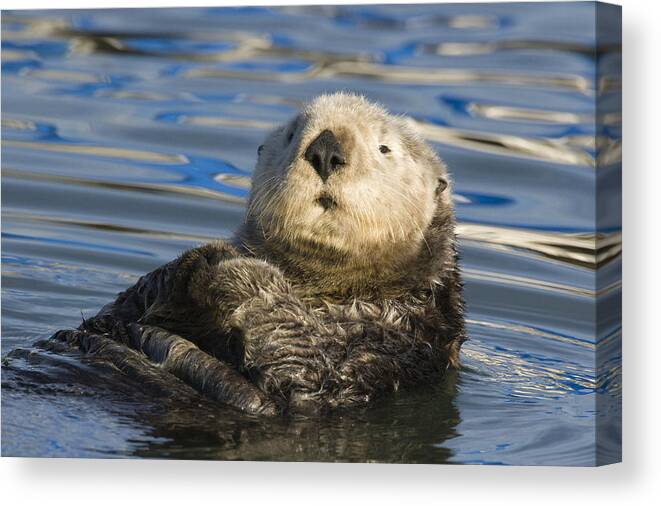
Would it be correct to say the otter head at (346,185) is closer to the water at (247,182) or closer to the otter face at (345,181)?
the otter face at (345,181)

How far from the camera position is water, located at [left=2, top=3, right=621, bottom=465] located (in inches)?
208

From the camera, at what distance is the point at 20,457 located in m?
5.63

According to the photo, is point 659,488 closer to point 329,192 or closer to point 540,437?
point 540,437

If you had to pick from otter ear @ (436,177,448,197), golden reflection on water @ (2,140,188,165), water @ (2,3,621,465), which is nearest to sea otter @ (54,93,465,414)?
otter ear @ (436,177,448,197)

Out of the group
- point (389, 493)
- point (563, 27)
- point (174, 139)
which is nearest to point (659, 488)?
point (389, 493)

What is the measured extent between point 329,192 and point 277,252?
550 mm

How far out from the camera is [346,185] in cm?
517

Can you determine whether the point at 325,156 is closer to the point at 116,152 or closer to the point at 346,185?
the point at 346,185

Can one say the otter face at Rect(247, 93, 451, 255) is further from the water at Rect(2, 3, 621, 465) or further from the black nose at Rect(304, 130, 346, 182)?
the water at Rect(2, 3, 621, 465)

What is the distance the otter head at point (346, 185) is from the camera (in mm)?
5188

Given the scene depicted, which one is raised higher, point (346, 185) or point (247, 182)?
point (346, 185)

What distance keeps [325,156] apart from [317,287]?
2.30 feet

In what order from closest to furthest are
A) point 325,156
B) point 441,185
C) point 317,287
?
point 325,156, point 317,287, point 441,185

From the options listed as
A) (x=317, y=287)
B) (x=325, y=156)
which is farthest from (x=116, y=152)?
(x=325, y=156)
